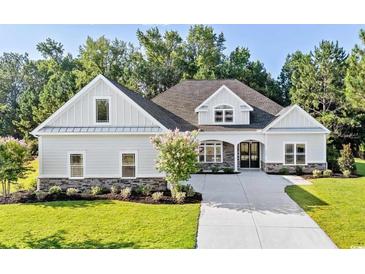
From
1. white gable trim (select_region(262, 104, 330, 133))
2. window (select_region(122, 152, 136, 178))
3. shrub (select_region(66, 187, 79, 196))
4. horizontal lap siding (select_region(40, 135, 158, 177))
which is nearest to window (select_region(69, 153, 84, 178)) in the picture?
horizontal lap siding (select_region(40, 135, 158, 177))

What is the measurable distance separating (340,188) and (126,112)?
32.3 ft

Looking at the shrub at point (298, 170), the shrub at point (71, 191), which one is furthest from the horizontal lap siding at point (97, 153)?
the shrub at point (298, 170)

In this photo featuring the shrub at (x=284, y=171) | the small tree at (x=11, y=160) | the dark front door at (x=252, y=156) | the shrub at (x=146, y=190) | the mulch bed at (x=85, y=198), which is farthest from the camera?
the dark front door at (x=252, y=156)

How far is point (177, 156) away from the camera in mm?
10547

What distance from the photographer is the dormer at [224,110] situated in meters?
18.5

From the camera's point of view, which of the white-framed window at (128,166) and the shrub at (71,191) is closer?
the shrub at (71,191)

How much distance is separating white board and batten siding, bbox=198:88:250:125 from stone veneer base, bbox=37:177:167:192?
7784mm

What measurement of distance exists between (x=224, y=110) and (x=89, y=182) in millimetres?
10000

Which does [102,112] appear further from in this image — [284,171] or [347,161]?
[347,161]

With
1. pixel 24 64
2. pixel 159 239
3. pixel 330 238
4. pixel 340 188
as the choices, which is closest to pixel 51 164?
pixel 159 239

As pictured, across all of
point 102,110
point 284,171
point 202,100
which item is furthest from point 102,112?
point 284,171

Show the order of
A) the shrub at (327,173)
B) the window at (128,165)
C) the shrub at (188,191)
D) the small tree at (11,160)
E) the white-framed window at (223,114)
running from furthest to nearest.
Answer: the white-framed window at (223,114) < the shrub at (327,173) < the window at (128,165) < the small tree at (11,160) < the shrub at (188,191)

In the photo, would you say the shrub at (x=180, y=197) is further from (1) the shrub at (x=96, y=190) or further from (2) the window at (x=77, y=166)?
(2) the window at (x=77, y=166)

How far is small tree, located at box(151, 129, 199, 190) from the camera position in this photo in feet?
34.8
